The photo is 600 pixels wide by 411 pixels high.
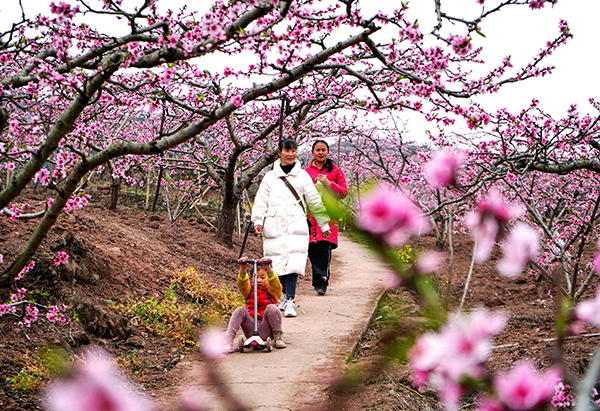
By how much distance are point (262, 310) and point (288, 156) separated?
5.17ft

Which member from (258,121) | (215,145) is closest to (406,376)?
(258,121)

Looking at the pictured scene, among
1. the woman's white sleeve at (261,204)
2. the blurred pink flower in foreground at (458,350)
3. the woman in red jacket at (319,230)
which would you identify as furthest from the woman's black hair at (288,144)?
the blurred pink flower in foreground at (458,350)

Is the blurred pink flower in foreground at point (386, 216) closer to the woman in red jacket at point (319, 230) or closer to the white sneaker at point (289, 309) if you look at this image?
the white sneaker at point (289, 309)

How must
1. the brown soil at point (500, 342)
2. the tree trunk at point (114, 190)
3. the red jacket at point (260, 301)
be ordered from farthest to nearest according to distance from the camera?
the tree trunk at point (114, 190), the red jacket at point (260, 301), the brown soil at point (500, 342)

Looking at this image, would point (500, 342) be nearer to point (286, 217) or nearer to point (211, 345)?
point (286, 217)

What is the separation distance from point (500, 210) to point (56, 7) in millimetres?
3754

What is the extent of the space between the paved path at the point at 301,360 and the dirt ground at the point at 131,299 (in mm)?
197

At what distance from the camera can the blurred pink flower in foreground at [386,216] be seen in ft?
1.69

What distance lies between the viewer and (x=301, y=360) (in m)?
3.80

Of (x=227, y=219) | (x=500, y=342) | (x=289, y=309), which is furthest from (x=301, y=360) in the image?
(x=227, y=219)

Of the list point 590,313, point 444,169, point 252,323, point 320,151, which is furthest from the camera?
point 320,151

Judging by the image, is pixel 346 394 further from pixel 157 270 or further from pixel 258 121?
pixel 258 121

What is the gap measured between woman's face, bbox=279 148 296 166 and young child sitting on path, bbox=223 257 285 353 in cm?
124

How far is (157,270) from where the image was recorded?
625 centimetres
